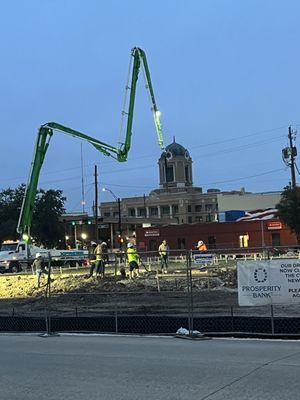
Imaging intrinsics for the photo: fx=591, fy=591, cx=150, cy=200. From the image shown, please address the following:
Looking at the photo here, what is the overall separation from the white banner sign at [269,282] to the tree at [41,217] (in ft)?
201

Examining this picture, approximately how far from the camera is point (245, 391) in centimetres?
698

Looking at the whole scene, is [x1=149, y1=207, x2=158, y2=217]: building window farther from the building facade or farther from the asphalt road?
the asphalt road

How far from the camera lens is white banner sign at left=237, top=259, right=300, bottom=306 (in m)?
11.8

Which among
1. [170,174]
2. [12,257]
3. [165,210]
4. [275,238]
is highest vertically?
[170,174]

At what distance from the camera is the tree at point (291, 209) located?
2344 inches

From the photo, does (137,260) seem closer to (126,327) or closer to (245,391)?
(126,327)

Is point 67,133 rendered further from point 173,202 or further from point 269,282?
point 173,202

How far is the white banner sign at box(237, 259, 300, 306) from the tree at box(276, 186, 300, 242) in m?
48.5

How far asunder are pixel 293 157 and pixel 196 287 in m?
42.3

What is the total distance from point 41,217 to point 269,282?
63.0 meters

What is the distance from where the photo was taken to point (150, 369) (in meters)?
8.63

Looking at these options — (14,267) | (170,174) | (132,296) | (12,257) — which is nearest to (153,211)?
(170,174)

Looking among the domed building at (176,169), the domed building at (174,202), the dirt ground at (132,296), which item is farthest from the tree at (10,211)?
the domed building at (176,169)

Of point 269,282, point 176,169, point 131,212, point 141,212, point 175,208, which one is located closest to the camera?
point 269,282
